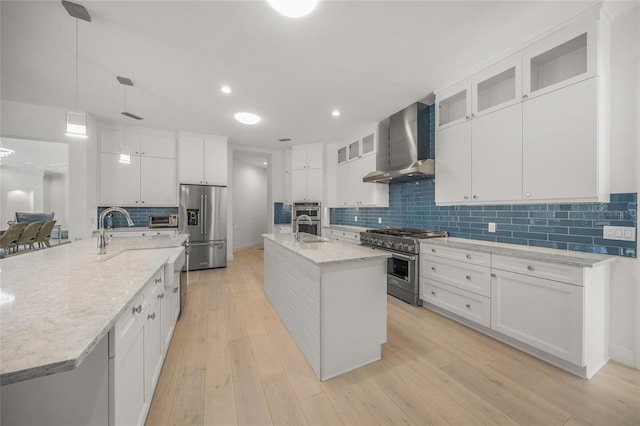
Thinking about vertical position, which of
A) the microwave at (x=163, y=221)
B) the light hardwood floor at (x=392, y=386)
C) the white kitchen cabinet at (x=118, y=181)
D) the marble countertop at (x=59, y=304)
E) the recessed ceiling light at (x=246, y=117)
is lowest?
the light hardwood floor at (x=392, y=386)

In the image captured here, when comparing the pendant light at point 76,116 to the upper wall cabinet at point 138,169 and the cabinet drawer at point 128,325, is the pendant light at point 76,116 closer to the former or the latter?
the cabinet drawer at point 128,325

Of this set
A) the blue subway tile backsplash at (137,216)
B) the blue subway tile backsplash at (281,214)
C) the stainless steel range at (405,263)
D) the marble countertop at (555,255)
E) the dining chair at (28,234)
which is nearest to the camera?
the marble countertop at (555,255)

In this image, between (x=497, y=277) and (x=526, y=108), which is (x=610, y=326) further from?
(x=526, y=108)

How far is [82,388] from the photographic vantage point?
0.87 metres

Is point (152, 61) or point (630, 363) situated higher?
point (152, 61)

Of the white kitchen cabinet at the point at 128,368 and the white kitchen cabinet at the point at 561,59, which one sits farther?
the white kitchen cabinet at the point at 561,59

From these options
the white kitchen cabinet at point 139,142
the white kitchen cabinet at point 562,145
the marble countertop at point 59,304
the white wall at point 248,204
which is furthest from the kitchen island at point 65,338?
the white wall at point 248,204

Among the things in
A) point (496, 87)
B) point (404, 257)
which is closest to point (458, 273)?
point (404, 257)

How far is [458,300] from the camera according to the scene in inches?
99.7

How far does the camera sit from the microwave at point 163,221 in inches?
176

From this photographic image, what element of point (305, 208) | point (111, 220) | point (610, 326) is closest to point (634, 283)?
point (610, 326)

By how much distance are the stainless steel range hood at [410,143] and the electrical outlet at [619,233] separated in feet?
5.32

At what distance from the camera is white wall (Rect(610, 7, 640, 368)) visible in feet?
5.97

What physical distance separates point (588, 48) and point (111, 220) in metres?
6.76
